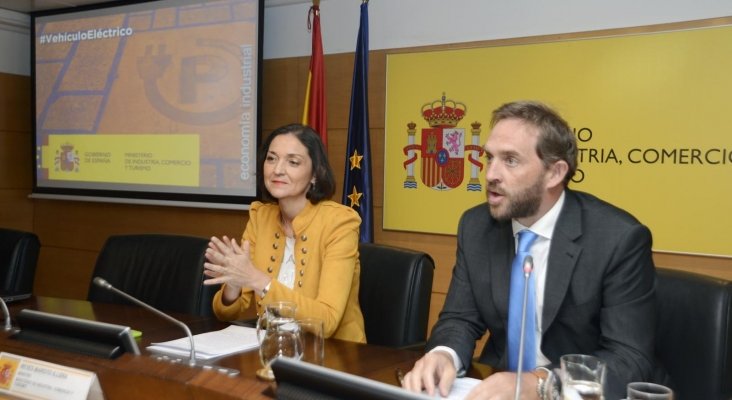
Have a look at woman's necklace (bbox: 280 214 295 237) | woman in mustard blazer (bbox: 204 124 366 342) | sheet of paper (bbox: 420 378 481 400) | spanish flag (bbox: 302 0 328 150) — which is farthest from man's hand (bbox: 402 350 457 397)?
spanish flag (bbox: 302 0 328 150)

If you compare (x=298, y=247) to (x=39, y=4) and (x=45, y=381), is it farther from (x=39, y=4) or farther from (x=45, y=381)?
(x=39, y=4)

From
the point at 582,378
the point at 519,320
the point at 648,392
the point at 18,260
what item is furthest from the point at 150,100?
the point at 648,392

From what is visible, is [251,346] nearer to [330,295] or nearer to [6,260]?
[330,295]

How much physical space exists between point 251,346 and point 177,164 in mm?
3236

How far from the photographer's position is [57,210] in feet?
18.8

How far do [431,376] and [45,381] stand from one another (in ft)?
2.80

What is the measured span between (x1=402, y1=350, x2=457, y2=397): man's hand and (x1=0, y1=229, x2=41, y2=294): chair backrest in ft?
6.79

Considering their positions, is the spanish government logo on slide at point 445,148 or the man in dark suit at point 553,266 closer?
the man in dark suit at point 553,266

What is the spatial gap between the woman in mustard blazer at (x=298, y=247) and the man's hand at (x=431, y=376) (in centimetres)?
64

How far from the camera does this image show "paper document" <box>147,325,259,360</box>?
176 centimetres


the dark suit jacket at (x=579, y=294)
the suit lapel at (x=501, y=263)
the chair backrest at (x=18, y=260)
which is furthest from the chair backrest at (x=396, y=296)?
the chair backrest at (x=18, y=260)

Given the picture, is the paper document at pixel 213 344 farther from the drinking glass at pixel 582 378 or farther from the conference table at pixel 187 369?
the drinking glass at pixel 582 378

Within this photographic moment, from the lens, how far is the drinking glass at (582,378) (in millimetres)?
1291

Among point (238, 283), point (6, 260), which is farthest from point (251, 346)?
point (6, 260)
